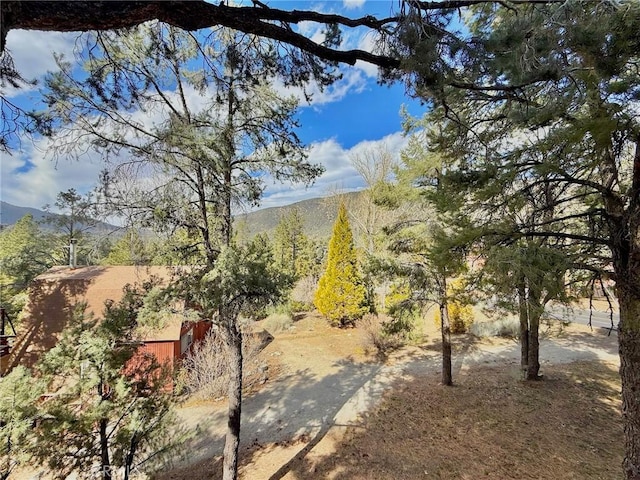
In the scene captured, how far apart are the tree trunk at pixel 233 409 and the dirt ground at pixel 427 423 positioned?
0.64 meters

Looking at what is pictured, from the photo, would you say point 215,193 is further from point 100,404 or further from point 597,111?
point 597,111

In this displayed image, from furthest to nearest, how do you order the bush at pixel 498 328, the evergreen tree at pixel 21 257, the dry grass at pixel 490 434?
the bush at pixel 498 328 < the evergreen tree at pixel 21 257 < the dry grass at pixel 490 434

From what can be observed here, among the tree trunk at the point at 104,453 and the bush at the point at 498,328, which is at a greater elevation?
the tree trunk at the point at 104,453

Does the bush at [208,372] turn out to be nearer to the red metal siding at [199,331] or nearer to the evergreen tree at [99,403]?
the red metal siding at [199,331]

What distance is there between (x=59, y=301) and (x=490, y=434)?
13.3m

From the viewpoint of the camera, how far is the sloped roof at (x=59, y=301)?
31.4 ft

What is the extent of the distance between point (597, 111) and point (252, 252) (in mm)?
4557

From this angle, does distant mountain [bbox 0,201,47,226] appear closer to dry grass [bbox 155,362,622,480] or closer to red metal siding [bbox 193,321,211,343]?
dry grass [bbox 155,362,622,480]

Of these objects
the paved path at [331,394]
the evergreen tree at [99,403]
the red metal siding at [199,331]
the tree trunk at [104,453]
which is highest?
the evergreen tree at [99,403]

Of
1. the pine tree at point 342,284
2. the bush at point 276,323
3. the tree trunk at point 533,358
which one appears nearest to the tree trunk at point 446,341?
the tree trunk at point 533,358

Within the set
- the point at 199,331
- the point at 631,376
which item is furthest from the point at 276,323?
the point at 631,376

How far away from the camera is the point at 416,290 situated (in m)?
8.17

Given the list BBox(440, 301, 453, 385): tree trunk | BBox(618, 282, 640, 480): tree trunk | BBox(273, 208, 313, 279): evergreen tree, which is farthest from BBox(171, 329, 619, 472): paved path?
BBox(273, 208, 313, 279): evergreen tree

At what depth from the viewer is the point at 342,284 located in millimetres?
15203
